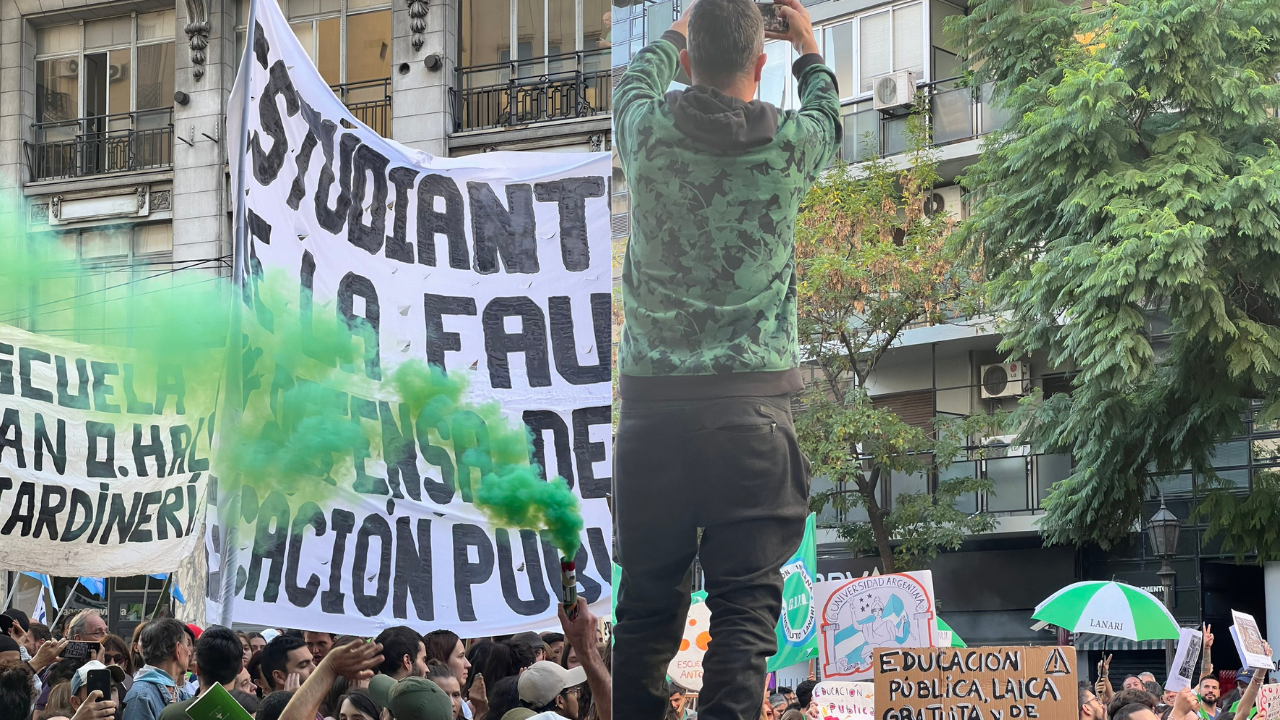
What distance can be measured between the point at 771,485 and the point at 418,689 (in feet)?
4.69

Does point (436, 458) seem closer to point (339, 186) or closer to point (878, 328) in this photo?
point (339, 186)

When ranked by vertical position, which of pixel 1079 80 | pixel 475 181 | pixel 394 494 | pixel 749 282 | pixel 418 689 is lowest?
pixel 418 689

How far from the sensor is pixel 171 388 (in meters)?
11.1

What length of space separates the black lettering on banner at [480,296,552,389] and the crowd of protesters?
4.05 ft

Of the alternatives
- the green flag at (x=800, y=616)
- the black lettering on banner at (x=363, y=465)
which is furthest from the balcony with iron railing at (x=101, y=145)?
the green flag at (x=800, y=616)

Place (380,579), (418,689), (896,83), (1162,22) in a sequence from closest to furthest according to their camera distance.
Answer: (418,689), (380,579), (1162,22), (896,83)

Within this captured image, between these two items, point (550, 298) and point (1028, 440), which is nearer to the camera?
point (550, 298)

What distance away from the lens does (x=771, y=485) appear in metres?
4.55

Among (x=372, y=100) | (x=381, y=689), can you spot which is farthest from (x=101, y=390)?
(x=372, y=100)

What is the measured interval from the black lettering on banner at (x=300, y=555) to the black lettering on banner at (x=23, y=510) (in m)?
4.17

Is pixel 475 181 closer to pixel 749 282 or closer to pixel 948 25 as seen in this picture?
pixel 749 282

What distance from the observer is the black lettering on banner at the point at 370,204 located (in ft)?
24.1

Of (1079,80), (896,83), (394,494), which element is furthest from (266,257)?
(896,83)

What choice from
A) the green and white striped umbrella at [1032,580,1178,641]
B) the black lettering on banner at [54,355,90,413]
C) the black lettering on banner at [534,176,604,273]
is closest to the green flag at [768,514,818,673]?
the black lettering on banner at [534,176,604,273]
